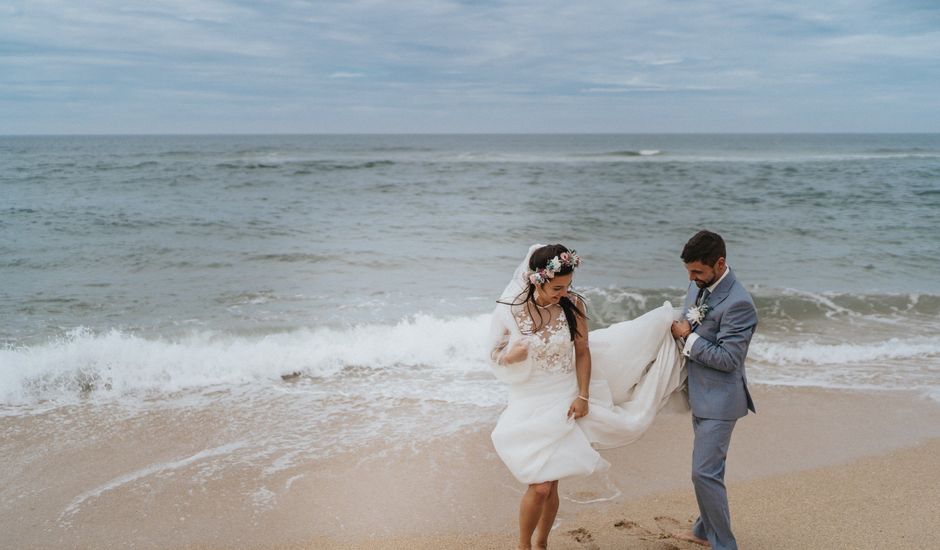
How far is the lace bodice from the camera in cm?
362

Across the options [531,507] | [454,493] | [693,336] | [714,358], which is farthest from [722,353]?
[454,493]

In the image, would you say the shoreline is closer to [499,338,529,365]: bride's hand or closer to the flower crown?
[499,338,529,365]: bride's hand

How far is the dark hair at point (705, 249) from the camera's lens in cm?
351

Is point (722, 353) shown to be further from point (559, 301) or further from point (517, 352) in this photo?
point (517, 352)

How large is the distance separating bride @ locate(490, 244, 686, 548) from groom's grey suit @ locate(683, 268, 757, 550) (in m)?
0.20

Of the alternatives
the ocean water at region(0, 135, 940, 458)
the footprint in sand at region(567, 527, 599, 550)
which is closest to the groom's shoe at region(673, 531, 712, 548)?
the footprint in sand at region(567, 527, 599, 550)

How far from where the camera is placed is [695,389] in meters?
3.73

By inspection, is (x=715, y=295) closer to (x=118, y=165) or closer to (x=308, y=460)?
(x=308, y=460)

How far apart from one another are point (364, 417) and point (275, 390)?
55.4 inches

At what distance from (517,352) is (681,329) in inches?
35.5

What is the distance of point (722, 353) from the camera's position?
349 cm

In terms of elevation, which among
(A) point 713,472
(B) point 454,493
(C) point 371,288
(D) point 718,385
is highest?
(D) point 718,385

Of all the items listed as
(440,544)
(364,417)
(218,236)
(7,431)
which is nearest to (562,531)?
(440,544)

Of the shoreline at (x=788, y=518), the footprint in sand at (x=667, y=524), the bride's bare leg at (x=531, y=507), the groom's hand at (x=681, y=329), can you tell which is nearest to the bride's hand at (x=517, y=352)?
the bride's bare leg at (x=531, y=507)
